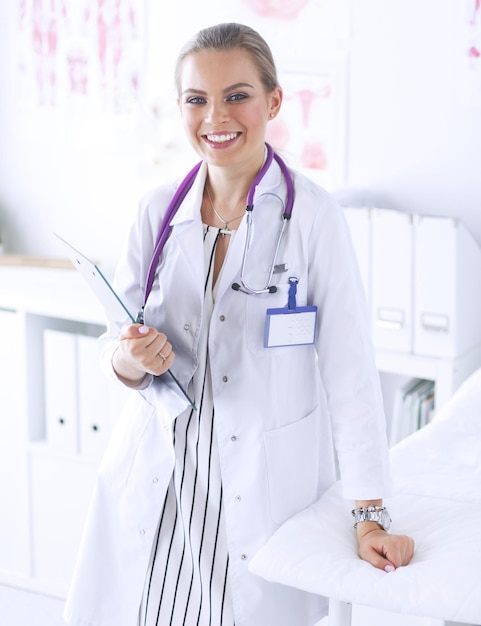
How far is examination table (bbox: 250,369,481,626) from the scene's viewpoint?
114 centimetres

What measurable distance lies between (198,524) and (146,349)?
0.93ft

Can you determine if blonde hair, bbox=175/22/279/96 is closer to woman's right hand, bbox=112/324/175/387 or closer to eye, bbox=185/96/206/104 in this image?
eye, bbox=185/96/206/104

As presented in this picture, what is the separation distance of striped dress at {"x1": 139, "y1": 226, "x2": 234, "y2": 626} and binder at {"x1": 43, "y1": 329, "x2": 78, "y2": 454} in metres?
1.35

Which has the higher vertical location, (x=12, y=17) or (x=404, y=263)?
(x=12, y=17)

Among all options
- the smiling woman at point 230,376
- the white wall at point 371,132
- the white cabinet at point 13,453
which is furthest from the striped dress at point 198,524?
the white cabinet at point 13,453

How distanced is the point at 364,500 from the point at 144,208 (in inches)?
21.2

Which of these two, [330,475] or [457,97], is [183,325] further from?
[457,97]

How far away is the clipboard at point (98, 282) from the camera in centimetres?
131

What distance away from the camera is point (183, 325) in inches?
55.8

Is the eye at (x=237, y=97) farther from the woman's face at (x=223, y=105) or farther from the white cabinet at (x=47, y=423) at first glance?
the white cabinet at (x=47, y=423)

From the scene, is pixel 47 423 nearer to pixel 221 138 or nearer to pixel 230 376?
pixel 230 376

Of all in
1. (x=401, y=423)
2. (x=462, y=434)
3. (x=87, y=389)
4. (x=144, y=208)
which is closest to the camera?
(x=144, y=208)

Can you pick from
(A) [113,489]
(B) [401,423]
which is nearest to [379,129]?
(B) [401,423]

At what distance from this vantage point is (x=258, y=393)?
1.38 meters
